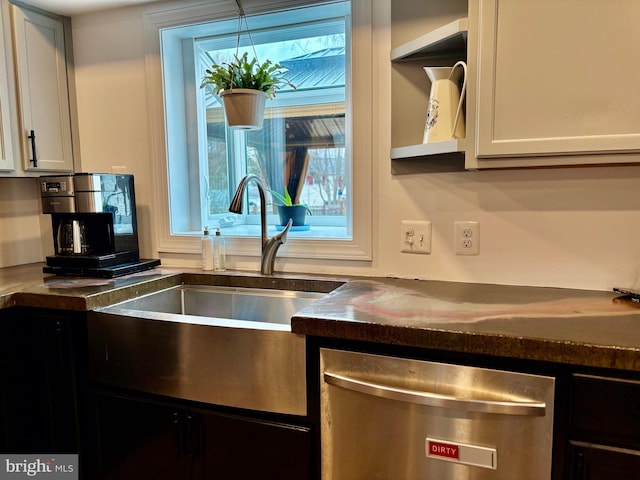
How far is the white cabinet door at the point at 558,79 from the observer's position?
3.74ft

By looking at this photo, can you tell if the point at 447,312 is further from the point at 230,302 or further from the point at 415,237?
the point at 230,302

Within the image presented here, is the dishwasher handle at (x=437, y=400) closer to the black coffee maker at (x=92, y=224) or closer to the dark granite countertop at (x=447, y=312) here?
the dark granite countertop at (x=447, y=312)

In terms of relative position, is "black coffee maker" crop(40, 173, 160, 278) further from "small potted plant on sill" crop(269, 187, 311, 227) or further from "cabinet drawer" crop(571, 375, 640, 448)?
"cabinet drawer" crop(571, 375, 640, 448)

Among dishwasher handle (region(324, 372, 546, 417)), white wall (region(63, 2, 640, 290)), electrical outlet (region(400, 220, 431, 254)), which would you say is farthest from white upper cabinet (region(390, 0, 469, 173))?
dishwasher handle (region(324, 372, 546, 417))

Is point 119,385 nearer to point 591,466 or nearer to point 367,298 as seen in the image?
point 367,298

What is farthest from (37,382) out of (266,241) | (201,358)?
(266,241)

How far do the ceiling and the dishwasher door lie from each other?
1763mm

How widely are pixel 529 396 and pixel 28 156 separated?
81.0 inches

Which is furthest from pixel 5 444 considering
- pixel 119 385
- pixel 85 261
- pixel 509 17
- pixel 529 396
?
pixel 509 17

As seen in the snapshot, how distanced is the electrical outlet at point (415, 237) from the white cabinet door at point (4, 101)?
5.29ft

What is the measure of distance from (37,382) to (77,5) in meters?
1.55

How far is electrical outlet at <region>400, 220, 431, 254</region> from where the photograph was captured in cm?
163

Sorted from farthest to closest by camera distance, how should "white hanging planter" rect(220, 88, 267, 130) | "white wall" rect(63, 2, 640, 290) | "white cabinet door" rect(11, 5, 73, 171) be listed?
"white cabinet door" rect(11, 5, 73, 171) < "white hanging planter" rect(220, 88, 267, 130) < "white wall" rect(63, 2, 640, 290)

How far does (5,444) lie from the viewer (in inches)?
60.0
